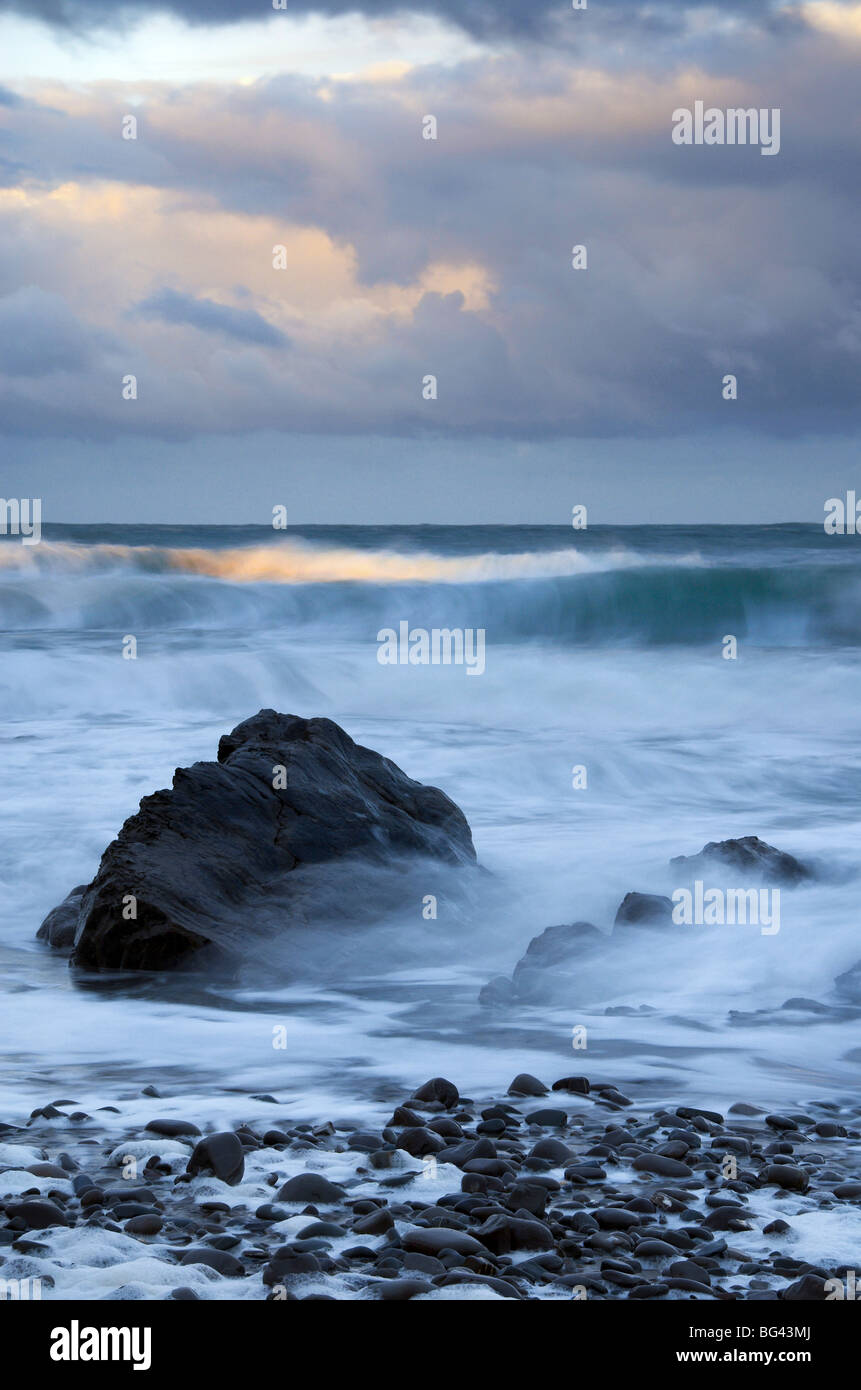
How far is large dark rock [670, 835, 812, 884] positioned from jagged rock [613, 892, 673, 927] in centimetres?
84

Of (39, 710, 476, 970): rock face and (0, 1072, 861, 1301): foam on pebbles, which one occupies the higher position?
(39, 710, 476, 970): rock face

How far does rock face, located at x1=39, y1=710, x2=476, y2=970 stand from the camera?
6.92m

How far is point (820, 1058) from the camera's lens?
5.60m

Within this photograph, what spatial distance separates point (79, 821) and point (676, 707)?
1110 centimetres

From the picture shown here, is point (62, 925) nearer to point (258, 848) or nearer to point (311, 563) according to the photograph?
point (258, 848)

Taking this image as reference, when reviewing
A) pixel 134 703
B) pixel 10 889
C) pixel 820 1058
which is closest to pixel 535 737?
pixel 134 703

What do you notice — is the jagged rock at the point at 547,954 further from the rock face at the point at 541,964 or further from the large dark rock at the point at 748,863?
the large dark rock at the point at 748,863

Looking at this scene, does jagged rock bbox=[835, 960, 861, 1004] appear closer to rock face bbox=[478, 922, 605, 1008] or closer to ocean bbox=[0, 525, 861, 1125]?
ocean bbox=[0, 525, 861, 1125]

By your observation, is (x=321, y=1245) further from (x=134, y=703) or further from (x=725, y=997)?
(x=134, y=703)

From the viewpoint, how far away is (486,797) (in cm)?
1203

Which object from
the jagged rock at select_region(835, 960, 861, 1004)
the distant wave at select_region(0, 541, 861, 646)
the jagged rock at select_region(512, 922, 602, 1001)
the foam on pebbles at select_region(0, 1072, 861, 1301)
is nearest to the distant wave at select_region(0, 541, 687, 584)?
the distant wave at select_region(0, 541, 861, 646)

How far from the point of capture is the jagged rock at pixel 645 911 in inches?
298

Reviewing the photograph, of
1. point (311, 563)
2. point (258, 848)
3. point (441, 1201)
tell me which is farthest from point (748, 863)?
point (311, 563)

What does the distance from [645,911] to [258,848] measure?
86.0 inches
